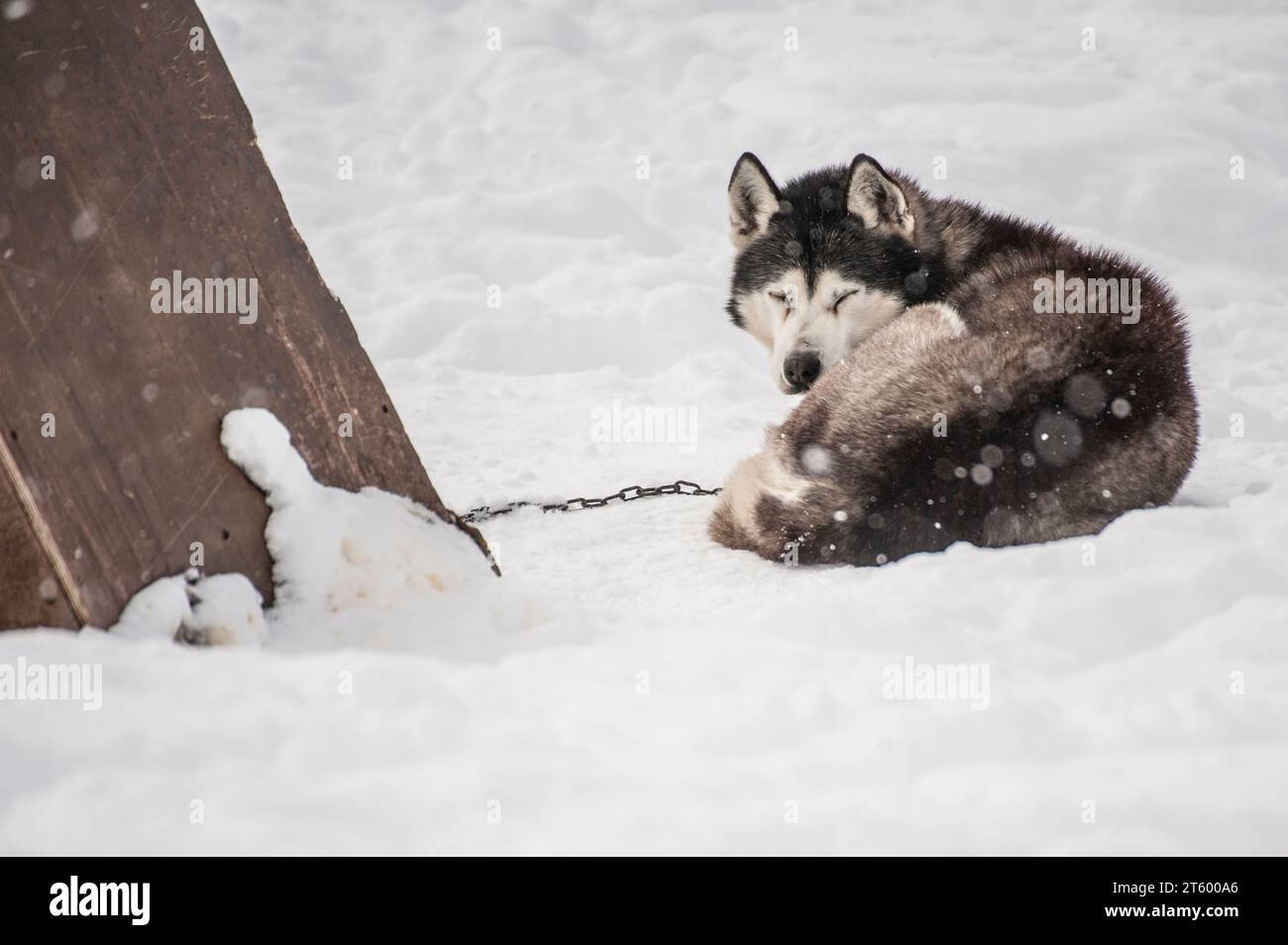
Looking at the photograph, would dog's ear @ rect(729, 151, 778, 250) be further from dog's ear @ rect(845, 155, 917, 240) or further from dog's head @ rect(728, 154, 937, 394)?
dog's ear @ rect(845, 155, 917, 240)

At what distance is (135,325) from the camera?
8.62 ft

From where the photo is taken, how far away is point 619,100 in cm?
1052

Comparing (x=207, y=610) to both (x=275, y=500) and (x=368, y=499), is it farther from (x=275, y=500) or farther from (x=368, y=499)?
(x=368, y=499)

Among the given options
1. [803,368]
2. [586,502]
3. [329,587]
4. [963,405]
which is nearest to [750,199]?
[803,368]

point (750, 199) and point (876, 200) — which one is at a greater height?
point (750, 199)

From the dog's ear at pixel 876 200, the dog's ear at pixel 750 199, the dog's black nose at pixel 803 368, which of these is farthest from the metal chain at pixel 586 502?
the dog's ear at pixel 876 200

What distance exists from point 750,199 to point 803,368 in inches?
37.3

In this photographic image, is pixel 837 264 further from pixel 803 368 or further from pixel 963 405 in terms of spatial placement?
pixel 963 405

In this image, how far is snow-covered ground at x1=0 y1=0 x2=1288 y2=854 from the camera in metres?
1.92

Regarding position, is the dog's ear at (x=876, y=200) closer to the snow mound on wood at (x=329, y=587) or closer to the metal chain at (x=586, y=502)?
the metal chain at (x=586, y=502)

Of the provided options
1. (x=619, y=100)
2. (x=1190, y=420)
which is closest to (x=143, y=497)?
(x=1190, y=420)

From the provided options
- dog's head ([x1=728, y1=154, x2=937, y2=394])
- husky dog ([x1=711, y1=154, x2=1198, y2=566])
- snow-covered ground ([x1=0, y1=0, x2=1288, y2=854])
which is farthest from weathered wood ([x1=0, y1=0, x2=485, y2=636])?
dog's head ([x1=728, y1=154, x2=937, y2=394])

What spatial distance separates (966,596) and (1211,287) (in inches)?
244
